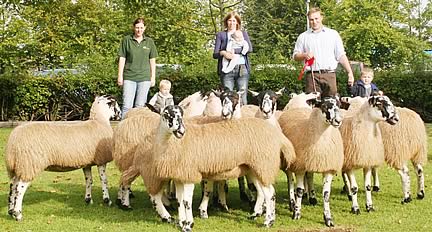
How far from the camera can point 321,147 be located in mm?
7977

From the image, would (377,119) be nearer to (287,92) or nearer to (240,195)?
(240,195)

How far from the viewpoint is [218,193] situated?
29.8 feet

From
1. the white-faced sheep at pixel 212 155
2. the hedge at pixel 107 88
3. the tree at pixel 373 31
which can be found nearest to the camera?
the white-faced sheep at pixel 212 155

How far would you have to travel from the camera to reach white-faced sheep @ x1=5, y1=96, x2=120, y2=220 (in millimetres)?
8438

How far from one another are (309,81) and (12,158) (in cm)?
Answer: 476

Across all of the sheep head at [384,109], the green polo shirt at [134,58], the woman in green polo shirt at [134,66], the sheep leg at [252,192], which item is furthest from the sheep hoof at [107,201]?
the sheep head at [384,109]

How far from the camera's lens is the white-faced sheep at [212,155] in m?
7.59

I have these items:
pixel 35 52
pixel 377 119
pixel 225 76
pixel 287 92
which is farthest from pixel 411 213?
pixel 35 52

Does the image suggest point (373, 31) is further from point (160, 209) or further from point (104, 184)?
point (160, 209)

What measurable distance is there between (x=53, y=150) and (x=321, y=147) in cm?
371

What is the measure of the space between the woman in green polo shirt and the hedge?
1158 centimetres

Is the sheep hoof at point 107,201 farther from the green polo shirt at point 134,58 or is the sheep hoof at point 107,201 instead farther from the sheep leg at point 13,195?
the green polo shirt at point 134,58

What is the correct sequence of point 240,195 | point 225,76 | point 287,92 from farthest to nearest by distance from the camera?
point 287,92, point 225,76, point 240,195

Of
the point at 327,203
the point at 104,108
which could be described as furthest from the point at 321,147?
the point at 104,108
